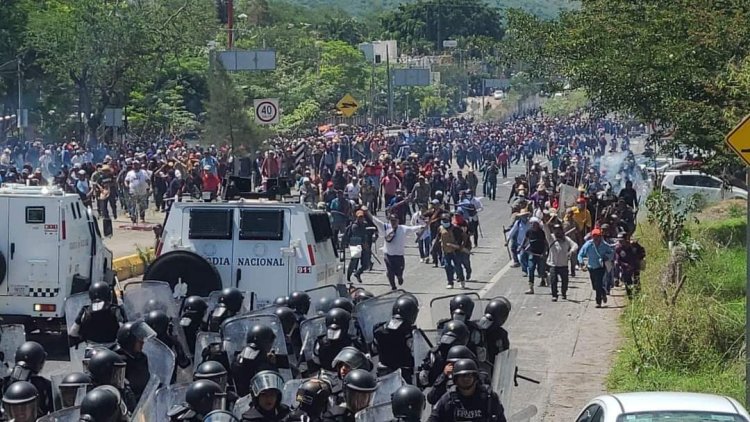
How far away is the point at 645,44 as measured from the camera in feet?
66.8

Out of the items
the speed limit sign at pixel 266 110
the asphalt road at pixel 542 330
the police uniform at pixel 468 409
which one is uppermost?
the speed limit sign at pixel 266 110

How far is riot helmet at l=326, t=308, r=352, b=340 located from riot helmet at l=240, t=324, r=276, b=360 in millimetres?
731

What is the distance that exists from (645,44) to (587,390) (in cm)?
762

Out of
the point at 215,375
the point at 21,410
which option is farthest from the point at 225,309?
the point at 21,410

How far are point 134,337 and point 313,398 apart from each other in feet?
8.58

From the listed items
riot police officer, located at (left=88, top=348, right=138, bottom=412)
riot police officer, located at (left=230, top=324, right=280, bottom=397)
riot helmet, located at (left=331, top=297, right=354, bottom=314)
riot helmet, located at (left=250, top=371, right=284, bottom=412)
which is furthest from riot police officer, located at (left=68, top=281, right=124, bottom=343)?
riot helmet, located at (left=250, top=371, right=284, bottom=412)

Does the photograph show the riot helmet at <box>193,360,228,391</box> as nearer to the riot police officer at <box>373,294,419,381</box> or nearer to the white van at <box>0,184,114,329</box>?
the riot police officer at <box>373,294,419,381</box>

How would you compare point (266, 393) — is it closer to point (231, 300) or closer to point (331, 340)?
point (331, 340)

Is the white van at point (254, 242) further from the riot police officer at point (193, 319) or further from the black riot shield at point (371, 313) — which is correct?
the black riot shield at point (371, 313)

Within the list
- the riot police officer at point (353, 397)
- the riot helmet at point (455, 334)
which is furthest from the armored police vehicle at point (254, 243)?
the riot police officer at point (353, 397)

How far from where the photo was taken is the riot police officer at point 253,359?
397 inches

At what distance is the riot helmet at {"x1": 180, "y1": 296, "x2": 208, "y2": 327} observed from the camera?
480 inches

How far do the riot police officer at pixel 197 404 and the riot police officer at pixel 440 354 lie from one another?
2.34m

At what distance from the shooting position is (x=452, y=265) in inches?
911
